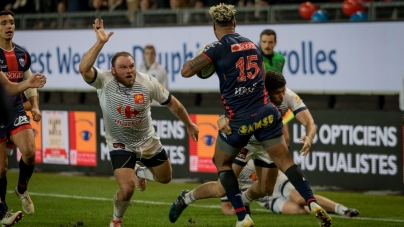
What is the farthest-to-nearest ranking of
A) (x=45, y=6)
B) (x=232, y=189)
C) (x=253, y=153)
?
1. (x=45, y=6)
2. (x=253, y=153)
3. (x=232, y=189)

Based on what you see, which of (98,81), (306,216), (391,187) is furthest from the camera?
(391,187)

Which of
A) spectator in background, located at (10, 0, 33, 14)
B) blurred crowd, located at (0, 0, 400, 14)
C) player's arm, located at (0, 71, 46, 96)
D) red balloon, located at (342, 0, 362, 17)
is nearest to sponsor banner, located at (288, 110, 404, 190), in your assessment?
red balloon, located at (342, 0, 362, 17)

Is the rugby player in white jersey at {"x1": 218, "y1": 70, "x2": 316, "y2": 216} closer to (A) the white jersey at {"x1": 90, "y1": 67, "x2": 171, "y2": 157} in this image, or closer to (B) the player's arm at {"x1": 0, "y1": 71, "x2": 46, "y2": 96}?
(A) the white jersey at {"x1": 90, "y1": 67, "x2": 171, "y2": 157}

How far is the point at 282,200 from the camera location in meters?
11.6

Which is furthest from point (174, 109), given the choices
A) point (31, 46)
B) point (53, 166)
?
point (31, 46)

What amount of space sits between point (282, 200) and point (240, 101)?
3285mm

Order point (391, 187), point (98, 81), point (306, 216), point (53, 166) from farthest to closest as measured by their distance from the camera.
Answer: point (53, 166), point (391, 187), point (306, 216), point (98, 81)

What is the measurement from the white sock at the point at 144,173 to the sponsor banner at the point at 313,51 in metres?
4.85

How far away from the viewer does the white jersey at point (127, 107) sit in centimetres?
952

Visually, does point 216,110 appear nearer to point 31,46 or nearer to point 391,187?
point 391,187

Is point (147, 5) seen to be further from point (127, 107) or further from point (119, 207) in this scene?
point (119, 207)

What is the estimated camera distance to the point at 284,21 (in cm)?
1472

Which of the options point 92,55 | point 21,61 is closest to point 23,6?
point 21,61

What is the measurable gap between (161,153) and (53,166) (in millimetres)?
7159
